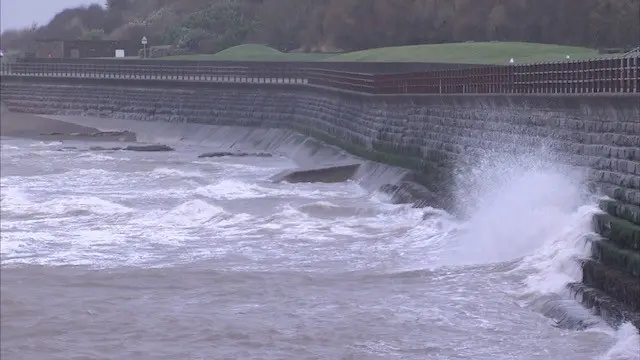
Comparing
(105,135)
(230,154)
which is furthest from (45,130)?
(230,154)

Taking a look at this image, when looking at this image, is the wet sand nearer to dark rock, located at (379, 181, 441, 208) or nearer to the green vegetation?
the green vegetation

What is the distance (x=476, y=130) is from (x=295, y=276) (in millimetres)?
9399

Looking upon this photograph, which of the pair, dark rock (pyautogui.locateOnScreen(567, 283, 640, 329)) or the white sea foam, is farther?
dark rock (pyautogui.locateOnScreen(567, 283, 640, 329))

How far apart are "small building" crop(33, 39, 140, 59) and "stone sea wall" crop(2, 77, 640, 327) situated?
126 ft

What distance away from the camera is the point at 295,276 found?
19578mm

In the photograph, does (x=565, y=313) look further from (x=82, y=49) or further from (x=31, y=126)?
(x=82, y=49)

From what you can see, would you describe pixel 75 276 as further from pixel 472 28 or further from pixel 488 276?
pixel 472 28

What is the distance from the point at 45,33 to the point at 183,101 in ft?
241

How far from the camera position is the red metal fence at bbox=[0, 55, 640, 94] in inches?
824

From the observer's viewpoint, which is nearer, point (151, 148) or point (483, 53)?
point (151, 148)

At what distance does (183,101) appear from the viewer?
5791 centimetres

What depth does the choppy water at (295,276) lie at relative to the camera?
1505cm

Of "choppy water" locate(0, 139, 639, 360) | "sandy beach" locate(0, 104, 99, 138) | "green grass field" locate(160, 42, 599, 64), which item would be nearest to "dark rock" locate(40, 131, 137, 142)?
"sandy beach" locate(0, 104, 99, 138)

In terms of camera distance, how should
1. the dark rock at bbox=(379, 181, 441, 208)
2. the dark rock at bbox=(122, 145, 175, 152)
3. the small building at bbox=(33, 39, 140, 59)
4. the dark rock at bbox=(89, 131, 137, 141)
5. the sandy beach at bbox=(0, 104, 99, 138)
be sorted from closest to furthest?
the dark rock at bbox=(379, 181, 441, 208)
the dark rock at bbox=(122, 145, 175, 152)
the dark rock at bbox=(89, 131, 137, 141)
the sandy beach at bbox=(0, 104, 99, 138)
the small building at bbox=(33, 39, 140, 59)
